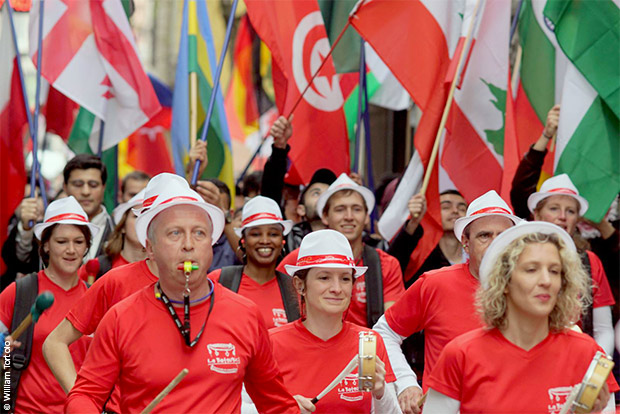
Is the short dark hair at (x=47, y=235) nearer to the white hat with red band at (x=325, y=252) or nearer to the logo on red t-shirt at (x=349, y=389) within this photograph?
the white hat with red band at (x=325, y=252)

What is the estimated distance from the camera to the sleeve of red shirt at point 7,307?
21.7 ft

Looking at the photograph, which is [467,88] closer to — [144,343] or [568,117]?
[568,117]

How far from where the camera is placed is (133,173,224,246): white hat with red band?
15.3 ft

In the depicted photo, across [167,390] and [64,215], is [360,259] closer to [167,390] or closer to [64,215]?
[64,215]

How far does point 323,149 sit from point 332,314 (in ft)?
13.1

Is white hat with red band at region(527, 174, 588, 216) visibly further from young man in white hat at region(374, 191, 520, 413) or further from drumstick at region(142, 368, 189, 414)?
drumstick at region(142, 368, 189, 414)

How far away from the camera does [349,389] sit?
536 cm

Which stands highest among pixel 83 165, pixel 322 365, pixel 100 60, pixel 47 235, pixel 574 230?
pixel 100 60

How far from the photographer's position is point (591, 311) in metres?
7.27

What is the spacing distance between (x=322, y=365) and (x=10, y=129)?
5186mm

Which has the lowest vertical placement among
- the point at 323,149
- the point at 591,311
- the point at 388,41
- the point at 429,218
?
the point at 591,311

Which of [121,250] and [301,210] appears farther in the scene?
[301,210]

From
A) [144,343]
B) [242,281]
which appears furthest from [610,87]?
[144,343]

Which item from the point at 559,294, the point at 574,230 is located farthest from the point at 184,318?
the point at 574,230
